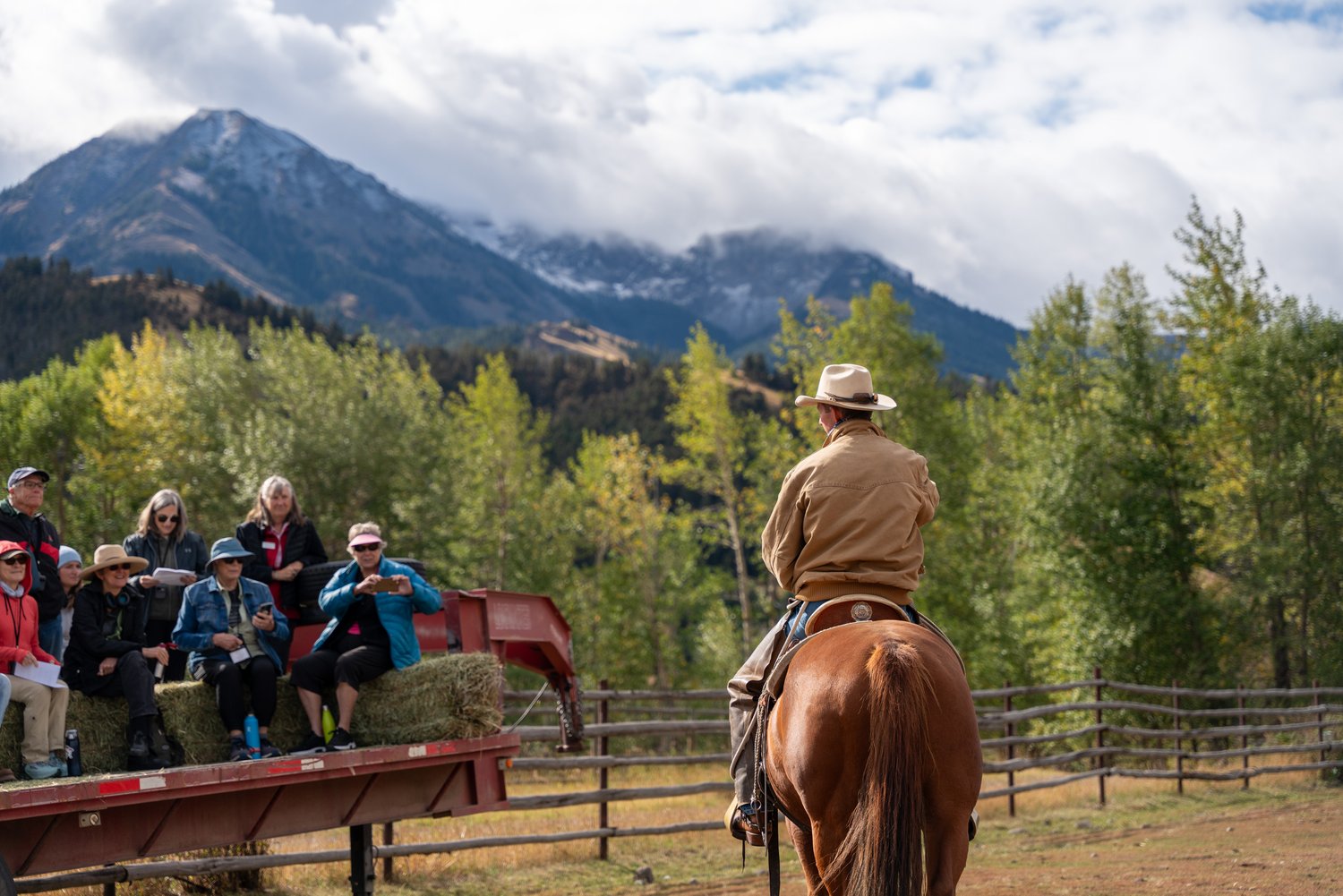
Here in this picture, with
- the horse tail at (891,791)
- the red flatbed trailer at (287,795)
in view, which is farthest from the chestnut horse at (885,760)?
the red flatbed trailer at (287,795)

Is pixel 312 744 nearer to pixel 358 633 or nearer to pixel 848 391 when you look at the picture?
pixel 358 633

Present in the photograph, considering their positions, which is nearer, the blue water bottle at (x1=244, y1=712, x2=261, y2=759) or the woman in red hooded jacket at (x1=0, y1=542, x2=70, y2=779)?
the woman in red hooded jacket at (x1=0, y1=542, x2=70, y2=779)

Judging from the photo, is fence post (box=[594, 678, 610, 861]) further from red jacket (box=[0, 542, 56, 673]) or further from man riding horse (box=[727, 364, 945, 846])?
man riding horse (box=[727, 364, 945, 846])

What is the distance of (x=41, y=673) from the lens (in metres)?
6.31

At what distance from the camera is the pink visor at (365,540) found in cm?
772

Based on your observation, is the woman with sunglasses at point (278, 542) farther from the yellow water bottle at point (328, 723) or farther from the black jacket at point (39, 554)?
the black jacket at point (39, 554)

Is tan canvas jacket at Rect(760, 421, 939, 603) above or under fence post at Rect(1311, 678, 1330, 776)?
above

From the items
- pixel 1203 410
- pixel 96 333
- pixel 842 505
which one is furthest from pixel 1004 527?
pixel 96 333

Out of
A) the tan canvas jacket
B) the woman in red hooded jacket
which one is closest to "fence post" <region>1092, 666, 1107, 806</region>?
the tan canvas jacket

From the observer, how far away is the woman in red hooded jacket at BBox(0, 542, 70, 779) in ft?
20.4

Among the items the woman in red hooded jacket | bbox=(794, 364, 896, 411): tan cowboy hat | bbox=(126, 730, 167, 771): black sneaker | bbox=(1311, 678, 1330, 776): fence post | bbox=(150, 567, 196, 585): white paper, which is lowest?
bbox=(1311, 678, 1330, 776): fence post

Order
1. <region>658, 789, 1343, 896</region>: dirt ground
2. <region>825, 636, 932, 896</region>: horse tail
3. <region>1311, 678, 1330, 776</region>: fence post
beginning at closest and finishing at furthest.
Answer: <region>825, 636, 932, 896</region>: horse tail
<region>658, 789, 1343, 896</region>: dirt ground
<region>1311, 678, 1330, 776</region>: fence post

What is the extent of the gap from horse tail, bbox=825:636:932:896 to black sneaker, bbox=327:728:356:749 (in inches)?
154

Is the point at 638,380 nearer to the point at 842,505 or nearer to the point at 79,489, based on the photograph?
the point at 79,489
